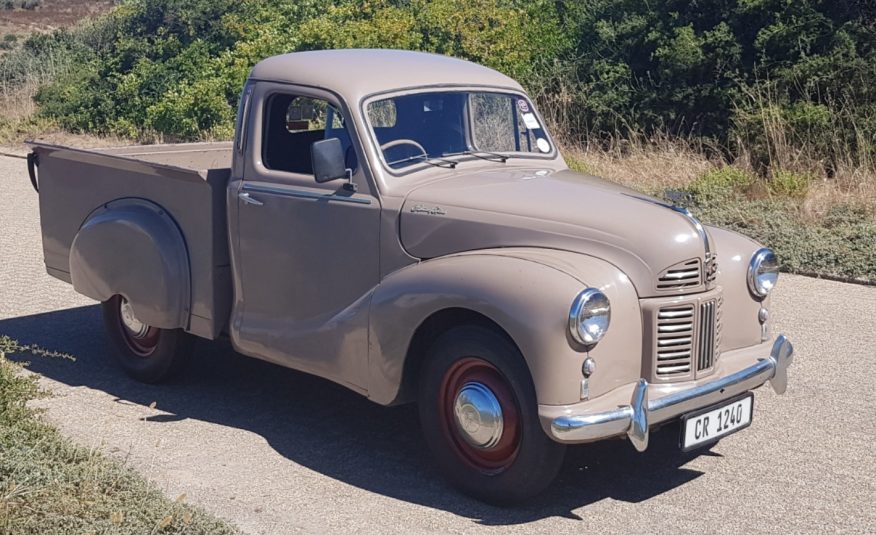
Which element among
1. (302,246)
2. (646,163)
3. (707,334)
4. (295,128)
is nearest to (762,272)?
(707,334)

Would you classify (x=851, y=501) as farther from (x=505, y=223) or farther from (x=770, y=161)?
(x=770, y=161)

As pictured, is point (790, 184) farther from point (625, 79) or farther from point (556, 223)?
point (556, 223)

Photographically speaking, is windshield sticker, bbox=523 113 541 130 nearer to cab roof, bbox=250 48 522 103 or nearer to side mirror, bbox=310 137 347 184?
cab roof, bbox=250 48 522 103

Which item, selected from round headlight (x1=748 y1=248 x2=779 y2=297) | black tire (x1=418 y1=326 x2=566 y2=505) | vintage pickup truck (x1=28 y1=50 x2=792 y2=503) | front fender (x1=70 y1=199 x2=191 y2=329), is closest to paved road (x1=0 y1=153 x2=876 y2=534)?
black tire (x1=418 y1=326 x2=566 y2=505)

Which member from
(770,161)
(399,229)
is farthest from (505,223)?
(770,161)

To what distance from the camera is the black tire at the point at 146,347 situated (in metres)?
6.67

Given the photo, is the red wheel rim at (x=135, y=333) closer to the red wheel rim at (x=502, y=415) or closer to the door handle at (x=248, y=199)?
the door handle at (x=248, y=199)

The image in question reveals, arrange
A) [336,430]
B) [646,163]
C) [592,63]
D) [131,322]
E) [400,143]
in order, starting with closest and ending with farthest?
[400,143], [336,430], [131,322], [646,163], [592,63]

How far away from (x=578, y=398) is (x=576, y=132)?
34.6ft

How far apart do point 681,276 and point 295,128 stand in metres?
2.44

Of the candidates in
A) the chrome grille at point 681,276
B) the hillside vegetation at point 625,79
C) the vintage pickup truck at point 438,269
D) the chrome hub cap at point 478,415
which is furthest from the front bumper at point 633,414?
the hillside vegetation at point 625,79

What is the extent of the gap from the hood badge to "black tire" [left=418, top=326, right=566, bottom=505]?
25.0 inches

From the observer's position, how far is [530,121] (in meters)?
6.51

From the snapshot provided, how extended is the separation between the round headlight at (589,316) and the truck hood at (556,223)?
0.12 m
